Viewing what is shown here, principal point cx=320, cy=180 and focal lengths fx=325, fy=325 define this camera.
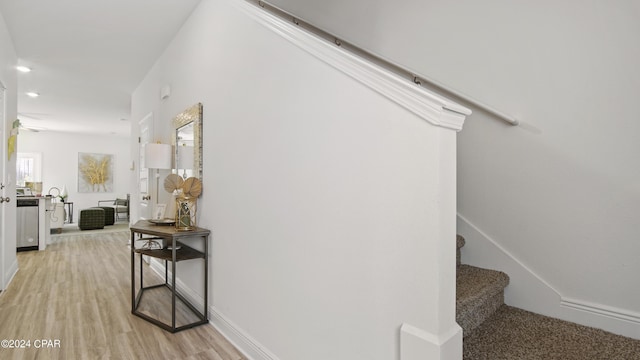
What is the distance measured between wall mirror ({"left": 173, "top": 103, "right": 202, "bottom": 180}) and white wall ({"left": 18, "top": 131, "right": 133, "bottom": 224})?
7.20 metres

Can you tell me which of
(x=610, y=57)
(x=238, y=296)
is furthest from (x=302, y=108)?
(x=610, y=57)

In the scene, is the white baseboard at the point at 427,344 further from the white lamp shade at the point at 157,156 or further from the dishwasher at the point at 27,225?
the dishwasher at the point at 27,225

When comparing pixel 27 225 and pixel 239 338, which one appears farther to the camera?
pixel 27 225

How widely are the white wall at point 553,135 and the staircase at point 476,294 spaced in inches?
6.0

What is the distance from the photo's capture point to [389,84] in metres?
1.19

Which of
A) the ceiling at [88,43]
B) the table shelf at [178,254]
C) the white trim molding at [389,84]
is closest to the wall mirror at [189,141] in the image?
the table shelf at [178,254]

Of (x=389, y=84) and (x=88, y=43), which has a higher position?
(x=88, y=43)

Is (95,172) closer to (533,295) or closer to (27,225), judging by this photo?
(27,225)

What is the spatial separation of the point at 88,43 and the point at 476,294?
181 inches

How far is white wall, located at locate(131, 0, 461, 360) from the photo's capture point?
1091 millimetres

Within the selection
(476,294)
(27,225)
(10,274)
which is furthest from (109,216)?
(476,294)

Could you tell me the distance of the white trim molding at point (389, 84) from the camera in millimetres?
1048

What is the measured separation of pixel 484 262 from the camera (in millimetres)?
2008

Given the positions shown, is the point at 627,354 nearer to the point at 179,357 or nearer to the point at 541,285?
the point at 541,285
